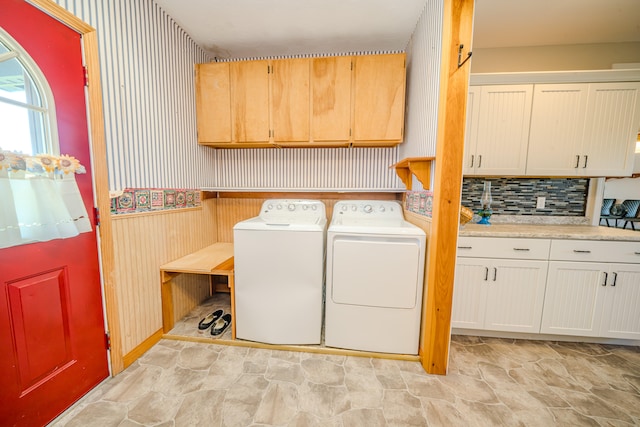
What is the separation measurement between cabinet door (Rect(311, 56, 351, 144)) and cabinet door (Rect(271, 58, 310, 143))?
82mm

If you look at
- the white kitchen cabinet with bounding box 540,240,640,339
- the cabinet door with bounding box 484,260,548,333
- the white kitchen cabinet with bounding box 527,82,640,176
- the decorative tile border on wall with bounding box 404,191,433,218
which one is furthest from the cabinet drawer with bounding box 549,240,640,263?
the decorative tile border on wall with bounding box 404,191,433,218

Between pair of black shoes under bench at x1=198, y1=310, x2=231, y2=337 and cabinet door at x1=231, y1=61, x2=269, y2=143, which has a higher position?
cabinet door at x1=231, y1=61, x2=269, y2=143

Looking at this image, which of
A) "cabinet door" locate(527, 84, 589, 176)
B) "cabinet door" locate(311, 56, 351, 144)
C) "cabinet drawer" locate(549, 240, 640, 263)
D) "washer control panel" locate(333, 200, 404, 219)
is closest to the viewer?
"cabinet drawer" locate(549, 240, 640, 263)

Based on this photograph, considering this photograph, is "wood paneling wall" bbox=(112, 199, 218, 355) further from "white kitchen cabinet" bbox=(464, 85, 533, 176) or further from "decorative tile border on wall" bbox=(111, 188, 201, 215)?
"white kitchen cabinet" bbox=(464, 85, 533, 176)

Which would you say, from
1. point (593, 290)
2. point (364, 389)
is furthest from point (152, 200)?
point (593, 290)

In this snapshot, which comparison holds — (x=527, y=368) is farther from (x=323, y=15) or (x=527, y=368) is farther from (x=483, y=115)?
(x=323, y=15)

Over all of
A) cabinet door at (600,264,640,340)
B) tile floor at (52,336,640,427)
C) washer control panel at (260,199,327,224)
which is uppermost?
washer control panel at (260,199,327,224)

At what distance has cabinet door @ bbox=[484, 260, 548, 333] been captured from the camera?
1824 millimetres

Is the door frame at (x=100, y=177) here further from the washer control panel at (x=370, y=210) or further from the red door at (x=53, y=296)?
the washer control panel at (x=370, y=210)

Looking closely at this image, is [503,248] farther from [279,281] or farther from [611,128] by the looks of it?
[279,281]

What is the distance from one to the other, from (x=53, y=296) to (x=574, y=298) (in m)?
3.45

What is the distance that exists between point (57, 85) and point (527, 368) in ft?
11.0

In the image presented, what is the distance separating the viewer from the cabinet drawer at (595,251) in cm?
174

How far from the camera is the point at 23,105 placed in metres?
1.05
